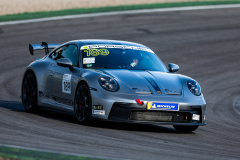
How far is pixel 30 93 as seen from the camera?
8.34m

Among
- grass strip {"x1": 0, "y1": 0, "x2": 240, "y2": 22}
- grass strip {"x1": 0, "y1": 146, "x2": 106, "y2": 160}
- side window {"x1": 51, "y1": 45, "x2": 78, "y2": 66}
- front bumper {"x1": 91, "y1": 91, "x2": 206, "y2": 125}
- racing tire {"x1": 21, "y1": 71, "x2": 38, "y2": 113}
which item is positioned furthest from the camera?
grass strip {"x1": 0, "y1": 0, "x2": 240, "y2": 22}

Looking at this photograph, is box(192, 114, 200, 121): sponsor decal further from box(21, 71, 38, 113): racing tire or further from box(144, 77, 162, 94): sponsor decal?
box(21, 71, 38, 113): racing tire

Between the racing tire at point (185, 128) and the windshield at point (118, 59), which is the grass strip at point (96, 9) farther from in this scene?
the racing tire at point (185, 128)

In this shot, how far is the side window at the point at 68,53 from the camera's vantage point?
24.9 ft

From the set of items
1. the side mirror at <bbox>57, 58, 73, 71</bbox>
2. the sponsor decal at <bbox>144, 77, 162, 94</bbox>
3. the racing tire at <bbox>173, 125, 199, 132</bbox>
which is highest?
the side mirror at <bbox>57, 58, 73, 71</bbox>

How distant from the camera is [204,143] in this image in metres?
5.86

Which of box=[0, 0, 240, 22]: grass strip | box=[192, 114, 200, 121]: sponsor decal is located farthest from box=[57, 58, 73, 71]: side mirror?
box=[0, 0, 240, 22]: grass strip

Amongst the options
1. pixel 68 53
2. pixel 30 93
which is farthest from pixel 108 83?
pixel 30 93

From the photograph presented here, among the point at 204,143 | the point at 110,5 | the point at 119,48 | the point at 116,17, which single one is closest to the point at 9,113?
the point at 119,48

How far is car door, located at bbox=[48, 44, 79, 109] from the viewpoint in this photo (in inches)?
279

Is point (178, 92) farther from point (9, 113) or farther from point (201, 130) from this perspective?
point (9, 113)

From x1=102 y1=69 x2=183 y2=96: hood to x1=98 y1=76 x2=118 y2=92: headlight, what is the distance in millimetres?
133

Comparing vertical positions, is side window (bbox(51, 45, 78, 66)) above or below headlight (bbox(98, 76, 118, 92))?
above

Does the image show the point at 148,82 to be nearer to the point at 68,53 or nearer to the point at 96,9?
the point at 68,53
